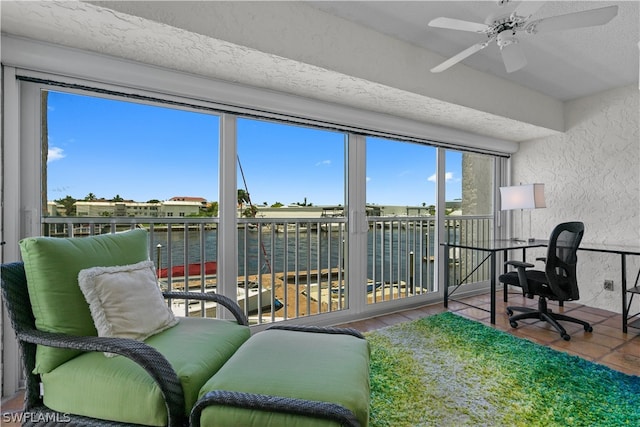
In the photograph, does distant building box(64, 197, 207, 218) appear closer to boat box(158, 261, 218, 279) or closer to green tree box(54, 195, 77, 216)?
green tree box(54, 195, 77, 216)

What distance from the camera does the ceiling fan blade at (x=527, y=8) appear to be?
5.18 ft

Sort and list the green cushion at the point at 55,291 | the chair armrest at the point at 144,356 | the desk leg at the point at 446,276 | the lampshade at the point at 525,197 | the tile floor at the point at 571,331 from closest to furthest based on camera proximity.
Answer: the chair armrest at the point at 144,356 → the green cushion at the point at 55,291 → the tile floor at the point at 571,331 → the lampshade at the point at 525,197 → the desk leg at the point at 446,276

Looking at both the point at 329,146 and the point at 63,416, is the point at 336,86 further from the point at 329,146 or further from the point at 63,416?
the point at 63,416

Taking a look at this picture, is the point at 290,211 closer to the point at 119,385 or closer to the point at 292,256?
the point at 292,256

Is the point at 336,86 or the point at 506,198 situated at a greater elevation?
the point at 336,86

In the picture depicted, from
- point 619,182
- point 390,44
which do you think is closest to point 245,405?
point 390,44

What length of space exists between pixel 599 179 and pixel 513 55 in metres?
2.48

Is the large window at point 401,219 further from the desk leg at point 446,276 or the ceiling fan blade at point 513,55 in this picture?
the ceiling fan blade at point 513,55

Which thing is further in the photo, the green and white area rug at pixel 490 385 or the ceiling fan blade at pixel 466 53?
the ceiling fan blade at pixel 466 53

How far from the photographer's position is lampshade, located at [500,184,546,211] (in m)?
3.49

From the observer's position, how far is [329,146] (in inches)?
131

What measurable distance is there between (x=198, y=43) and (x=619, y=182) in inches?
171

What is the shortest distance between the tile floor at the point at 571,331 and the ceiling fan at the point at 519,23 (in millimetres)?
2271

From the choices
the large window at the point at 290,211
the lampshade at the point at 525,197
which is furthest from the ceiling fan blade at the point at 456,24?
the lampshade at the point at 525,197
